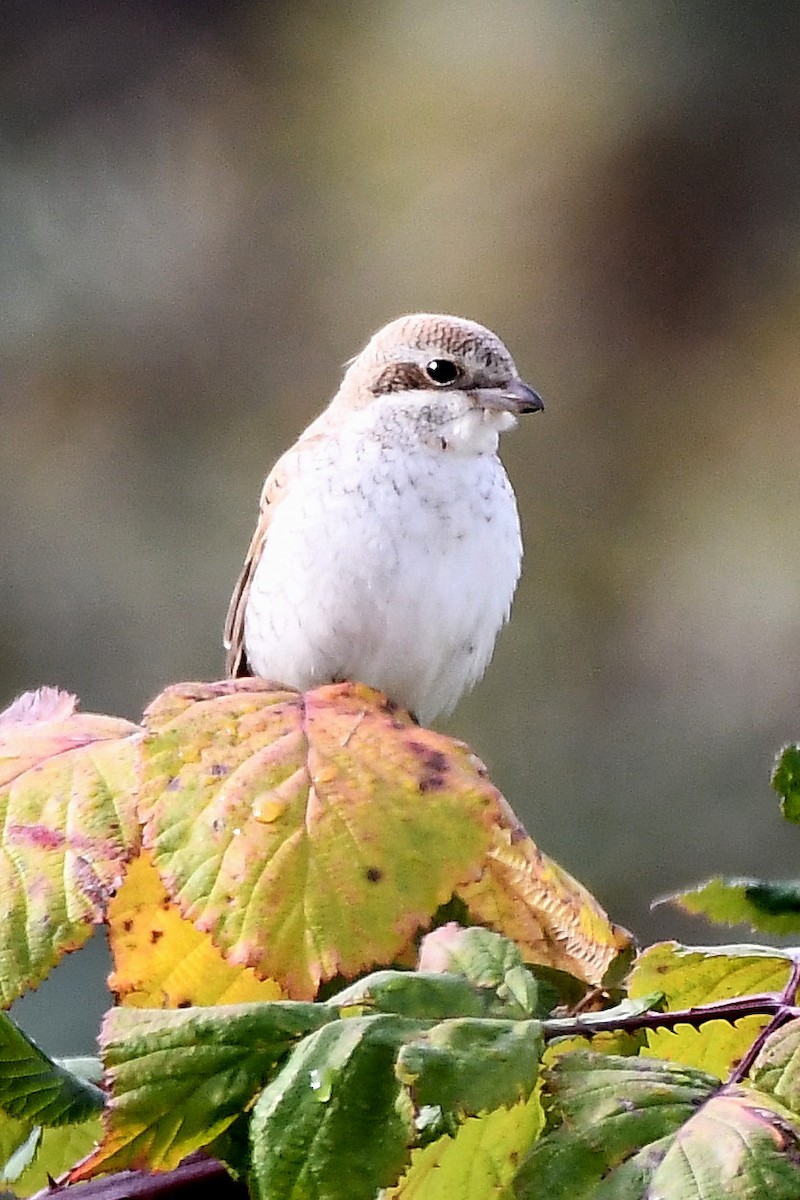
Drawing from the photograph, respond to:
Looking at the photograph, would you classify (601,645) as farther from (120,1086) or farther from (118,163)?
(120,1086)

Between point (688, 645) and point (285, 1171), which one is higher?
point (285, 1171)

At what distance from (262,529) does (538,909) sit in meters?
1.25

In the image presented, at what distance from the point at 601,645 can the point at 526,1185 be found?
14.2ft

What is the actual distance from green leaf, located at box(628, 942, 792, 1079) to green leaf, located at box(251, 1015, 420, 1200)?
8.8 inches

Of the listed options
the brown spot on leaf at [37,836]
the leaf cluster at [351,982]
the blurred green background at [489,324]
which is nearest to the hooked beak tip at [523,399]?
the leaf cluster at [351,982]

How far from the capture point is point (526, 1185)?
63cm

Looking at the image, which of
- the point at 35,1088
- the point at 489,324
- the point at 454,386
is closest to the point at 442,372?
the point at 454,386

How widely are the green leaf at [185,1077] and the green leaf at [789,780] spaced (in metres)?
0.29

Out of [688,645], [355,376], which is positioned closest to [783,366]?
[688,645]

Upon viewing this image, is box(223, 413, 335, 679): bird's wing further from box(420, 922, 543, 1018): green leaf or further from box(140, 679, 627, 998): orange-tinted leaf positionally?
box(420, 922, 543, 1018): green leaf

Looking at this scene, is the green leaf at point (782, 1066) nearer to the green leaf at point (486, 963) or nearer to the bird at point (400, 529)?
the green leaf at point (486, 963)

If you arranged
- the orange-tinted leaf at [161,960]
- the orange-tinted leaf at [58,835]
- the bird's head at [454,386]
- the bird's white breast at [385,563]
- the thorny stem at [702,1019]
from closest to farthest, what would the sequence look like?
the thorny stem at [702,1019]
the orange-tinted leaf at [58,835]
the orange-tinted leaf at [161,960]
the bird's white breast at [385,563]
the bird's head at [454,386]

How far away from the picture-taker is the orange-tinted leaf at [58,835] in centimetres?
82

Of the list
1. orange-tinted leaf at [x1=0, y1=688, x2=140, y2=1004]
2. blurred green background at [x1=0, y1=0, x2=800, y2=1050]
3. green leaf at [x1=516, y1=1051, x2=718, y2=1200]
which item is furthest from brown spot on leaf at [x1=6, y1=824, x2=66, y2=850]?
blurred green background at [x1=0, y1=0, x2=800, y2=1050]
